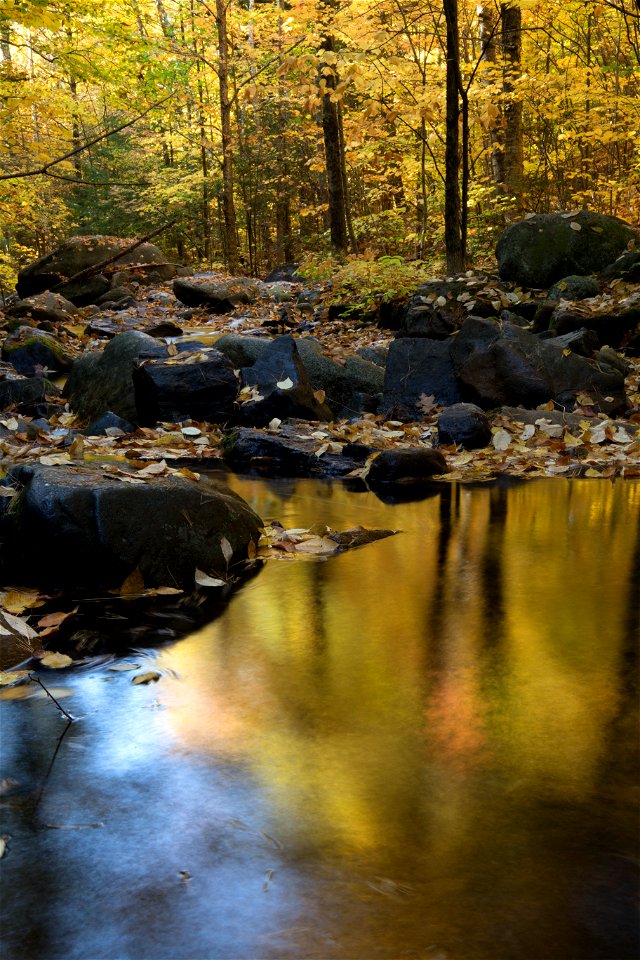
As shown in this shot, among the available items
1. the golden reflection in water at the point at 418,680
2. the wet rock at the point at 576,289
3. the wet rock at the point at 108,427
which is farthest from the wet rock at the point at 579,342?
the wet rock at the point at 108,427

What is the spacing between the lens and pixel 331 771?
241cm

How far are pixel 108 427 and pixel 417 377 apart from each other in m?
3.12

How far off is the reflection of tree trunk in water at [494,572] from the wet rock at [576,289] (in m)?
5.36

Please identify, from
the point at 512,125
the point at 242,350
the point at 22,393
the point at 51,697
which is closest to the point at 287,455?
the point at 242,350

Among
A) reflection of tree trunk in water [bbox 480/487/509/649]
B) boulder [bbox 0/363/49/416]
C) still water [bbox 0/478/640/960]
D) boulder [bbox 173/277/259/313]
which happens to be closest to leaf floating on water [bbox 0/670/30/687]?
still water [bbox 0/478/640/960]

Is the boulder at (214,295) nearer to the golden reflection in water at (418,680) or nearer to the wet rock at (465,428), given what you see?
the wet rock at (465,428)

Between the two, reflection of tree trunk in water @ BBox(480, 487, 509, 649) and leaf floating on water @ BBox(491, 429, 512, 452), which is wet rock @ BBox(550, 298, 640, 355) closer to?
leaf floating on water @ BBox(491, 429, 512, 452)

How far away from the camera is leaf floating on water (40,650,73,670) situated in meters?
3.22

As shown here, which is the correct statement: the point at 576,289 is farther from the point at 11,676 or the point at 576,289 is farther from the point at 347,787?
the point at 347,787

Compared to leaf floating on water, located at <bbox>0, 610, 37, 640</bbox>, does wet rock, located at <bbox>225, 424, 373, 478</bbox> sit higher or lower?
lower

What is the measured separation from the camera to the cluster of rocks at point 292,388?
400cm

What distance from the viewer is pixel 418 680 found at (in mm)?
3033

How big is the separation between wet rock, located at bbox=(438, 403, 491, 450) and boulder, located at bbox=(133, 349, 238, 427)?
2285mm

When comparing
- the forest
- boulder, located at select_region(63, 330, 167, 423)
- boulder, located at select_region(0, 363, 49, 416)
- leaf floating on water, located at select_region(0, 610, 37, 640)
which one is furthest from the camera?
the forest
